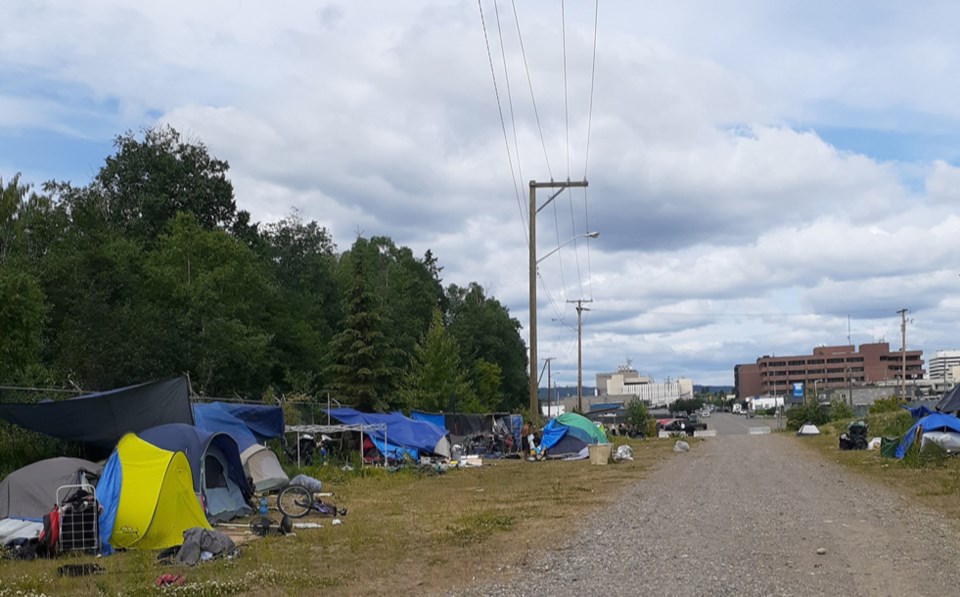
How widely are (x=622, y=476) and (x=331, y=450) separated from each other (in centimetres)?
881

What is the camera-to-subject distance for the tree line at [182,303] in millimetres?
35625

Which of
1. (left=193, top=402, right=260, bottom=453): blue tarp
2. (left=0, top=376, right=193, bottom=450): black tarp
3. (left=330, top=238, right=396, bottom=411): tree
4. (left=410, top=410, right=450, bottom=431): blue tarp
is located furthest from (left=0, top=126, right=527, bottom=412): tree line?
(left=0, top=376, right=193, bottom=450): black tarp

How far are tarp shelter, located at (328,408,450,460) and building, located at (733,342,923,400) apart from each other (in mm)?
141204

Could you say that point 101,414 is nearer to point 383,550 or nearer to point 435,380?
point 383,550

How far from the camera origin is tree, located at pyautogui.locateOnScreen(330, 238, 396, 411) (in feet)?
155

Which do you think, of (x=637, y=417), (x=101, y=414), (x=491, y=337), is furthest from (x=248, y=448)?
(x=491, y=337)

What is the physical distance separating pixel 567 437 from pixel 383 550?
23.2 meters

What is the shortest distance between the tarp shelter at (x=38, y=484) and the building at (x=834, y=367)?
15929cm

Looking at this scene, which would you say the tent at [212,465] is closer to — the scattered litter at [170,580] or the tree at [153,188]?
the scattered litter at [170,580]

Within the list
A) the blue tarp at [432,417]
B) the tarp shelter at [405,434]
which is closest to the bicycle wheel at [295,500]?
the tarp shelter at [405,434]

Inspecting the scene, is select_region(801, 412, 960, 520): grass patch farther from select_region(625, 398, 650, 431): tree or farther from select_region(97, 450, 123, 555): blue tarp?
select_region(625, 398, 650, 431): tree

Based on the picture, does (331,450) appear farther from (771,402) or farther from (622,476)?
(771,402)

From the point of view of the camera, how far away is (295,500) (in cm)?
1695

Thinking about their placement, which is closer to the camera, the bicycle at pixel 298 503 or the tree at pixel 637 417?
the bicycle at pixel 298 503
